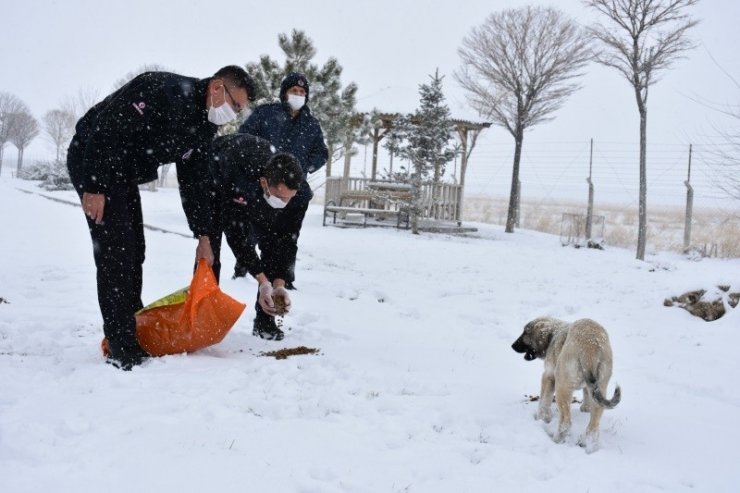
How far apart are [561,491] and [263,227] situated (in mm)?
2578

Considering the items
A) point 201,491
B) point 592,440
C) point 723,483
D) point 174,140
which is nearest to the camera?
point 201,491

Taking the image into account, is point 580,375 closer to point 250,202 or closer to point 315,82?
point 250,202

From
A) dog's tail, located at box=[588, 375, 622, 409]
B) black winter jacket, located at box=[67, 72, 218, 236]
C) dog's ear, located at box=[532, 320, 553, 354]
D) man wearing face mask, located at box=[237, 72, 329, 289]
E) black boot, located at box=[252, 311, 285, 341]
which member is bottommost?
black boot, located at box=[252, 311, 285, 341]

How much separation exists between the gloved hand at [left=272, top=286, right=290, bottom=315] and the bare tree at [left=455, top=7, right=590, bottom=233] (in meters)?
16.1

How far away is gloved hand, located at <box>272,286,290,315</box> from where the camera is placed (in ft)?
11.3

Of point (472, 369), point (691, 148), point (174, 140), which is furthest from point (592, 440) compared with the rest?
point (691, 148)

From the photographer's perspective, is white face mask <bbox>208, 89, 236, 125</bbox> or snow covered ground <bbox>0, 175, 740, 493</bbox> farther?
white face mask <bbox>208, 89, 236, 125</bbox>

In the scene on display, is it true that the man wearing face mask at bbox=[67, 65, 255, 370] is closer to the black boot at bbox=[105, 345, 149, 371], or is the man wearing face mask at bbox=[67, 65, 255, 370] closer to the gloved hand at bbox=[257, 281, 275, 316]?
the black boot at bbox=[105, 345, 149, 371]

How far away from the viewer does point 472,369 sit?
13.3ft

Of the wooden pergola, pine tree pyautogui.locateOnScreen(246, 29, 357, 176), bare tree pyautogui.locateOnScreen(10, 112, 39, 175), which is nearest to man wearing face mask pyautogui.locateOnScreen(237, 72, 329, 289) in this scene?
pine tree pyautogui.locateOnScreen(246, 29, 357, 176)

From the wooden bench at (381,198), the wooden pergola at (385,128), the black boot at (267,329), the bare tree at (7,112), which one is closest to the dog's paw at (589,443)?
the black boot at (267,329)

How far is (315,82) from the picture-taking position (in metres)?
15.2

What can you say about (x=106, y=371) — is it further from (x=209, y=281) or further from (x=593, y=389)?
(x=593, y=389)

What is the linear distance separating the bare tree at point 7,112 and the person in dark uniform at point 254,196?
49.9 metres
